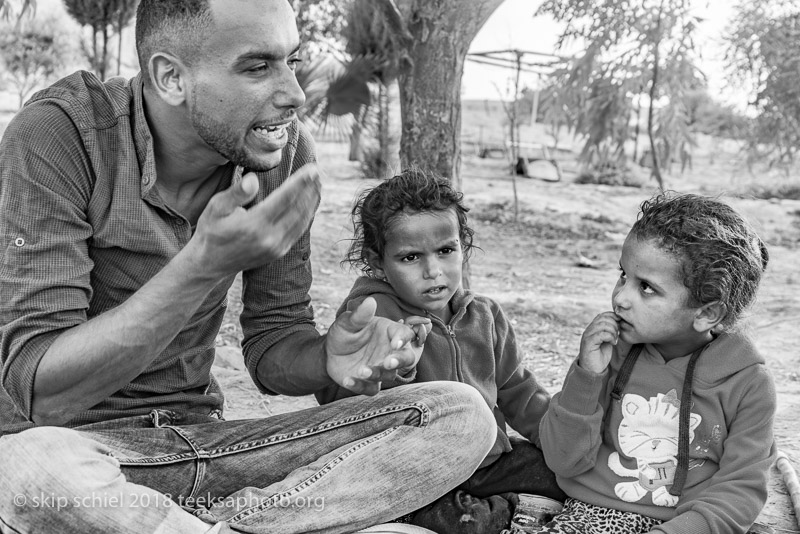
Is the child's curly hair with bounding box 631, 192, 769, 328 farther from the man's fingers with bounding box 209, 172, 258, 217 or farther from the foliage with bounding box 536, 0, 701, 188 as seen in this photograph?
the foliage with bounding box 536, 0, 701, 188

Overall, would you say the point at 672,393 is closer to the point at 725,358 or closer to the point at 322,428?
the point at 725,358

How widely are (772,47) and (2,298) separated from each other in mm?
9685

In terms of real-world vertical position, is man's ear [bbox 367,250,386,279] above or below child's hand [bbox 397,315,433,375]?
above

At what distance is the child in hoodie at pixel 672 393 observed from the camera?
203cm

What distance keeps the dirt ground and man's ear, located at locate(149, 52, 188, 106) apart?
1507mm

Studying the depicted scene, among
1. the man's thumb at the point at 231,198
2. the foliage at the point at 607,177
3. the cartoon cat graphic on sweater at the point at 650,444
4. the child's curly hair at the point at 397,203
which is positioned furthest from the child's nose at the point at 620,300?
the foliage at the point at 607,177

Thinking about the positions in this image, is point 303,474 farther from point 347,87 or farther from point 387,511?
point 347,87

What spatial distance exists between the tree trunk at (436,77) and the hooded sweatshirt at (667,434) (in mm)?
2102

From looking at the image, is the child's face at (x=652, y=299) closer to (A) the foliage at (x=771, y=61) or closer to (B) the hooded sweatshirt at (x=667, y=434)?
(B) the hooded sweatshirt at (x=667, y=434)

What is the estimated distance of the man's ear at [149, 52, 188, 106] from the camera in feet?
6.57

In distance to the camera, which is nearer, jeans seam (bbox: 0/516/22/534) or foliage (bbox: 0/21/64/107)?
jeans seam (bbox: 0/516/22/534)

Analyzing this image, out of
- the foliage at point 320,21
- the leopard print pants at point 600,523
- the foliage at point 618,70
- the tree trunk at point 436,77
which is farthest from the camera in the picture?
the foliage at point 320,21

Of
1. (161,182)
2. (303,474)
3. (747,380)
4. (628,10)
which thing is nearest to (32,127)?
(161,182)

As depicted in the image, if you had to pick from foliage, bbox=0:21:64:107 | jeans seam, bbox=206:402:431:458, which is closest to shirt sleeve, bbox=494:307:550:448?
jeans seam, bbox=206:402:431:458
